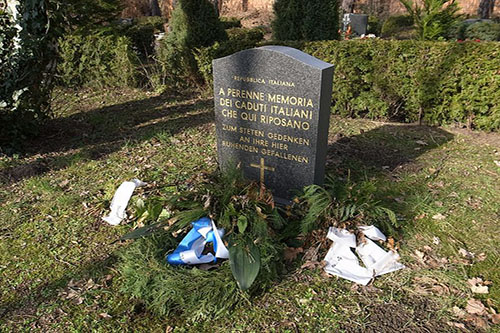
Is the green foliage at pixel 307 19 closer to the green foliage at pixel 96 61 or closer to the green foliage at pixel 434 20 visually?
the green foliage at pixel 434 20

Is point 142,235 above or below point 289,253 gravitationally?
above

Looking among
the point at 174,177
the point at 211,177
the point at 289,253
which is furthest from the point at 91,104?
the point at 289,253

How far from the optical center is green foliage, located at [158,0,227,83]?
8.05 m

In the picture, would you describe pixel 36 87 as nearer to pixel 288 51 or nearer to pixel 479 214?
pixel 288 51

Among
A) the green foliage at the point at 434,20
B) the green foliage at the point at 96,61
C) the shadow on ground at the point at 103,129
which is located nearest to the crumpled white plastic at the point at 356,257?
the shadow on ground at the point at 103,129

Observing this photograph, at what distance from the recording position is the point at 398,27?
1770 cm

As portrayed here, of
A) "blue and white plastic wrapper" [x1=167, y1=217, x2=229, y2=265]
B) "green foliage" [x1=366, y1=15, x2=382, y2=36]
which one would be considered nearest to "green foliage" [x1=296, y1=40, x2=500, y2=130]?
"blue and white plastic wrapper" [x1=167, y1=217, x2=229, y2=265]

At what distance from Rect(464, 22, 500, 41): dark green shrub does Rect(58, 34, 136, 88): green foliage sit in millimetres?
10186

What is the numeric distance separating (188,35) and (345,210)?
5.76 meters

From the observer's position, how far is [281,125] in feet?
12.6

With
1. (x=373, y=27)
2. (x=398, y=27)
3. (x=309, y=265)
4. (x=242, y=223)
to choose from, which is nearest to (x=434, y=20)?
(x=373, y=27)

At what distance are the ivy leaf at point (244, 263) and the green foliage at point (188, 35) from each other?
19.0ft

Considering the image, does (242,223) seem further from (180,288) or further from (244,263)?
(180,288)

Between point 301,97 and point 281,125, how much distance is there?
0.35m
